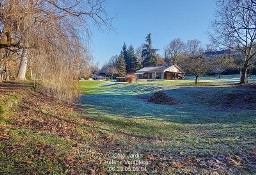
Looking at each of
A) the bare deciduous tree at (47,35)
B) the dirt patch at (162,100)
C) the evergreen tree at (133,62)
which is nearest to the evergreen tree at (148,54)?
the evergreen tree at (133,62)

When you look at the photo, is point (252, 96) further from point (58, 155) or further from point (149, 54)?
point (149, 54)

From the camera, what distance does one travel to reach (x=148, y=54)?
68.6 metres

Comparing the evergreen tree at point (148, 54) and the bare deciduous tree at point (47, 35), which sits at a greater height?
the evergreen tree at point (148, 54)

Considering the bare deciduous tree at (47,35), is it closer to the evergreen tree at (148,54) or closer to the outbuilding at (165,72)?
the outbuilding at (165,72)

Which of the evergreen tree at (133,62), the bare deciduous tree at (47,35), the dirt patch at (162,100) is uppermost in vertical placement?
the evergreen tree at (133,62)

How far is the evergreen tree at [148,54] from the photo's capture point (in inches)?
2611

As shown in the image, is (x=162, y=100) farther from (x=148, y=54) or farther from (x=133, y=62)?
(x=148, y=54)

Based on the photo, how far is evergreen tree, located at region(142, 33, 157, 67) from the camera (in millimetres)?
66312

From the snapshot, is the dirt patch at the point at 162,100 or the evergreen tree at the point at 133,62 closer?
the dirt patch at the point at 162,100

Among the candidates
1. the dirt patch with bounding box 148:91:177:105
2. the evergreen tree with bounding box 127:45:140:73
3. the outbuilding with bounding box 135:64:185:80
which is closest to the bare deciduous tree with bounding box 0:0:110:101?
the dirt patch with bounding box 148:91:177:105

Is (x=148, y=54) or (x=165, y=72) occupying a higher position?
(x=148, y=54)

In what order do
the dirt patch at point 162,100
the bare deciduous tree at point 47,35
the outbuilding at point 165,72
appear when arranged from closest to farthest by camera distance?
the bare deciduous tree at point 47,35 < the dirt patch at point 162,100 < the outbuilding at point 165,72

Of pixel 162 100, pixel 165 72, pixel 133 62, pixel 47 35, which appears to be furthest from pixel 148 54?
pixel 47 35

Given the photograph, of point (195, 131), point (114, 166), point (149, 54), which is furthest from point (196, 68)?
point (149, 54)
